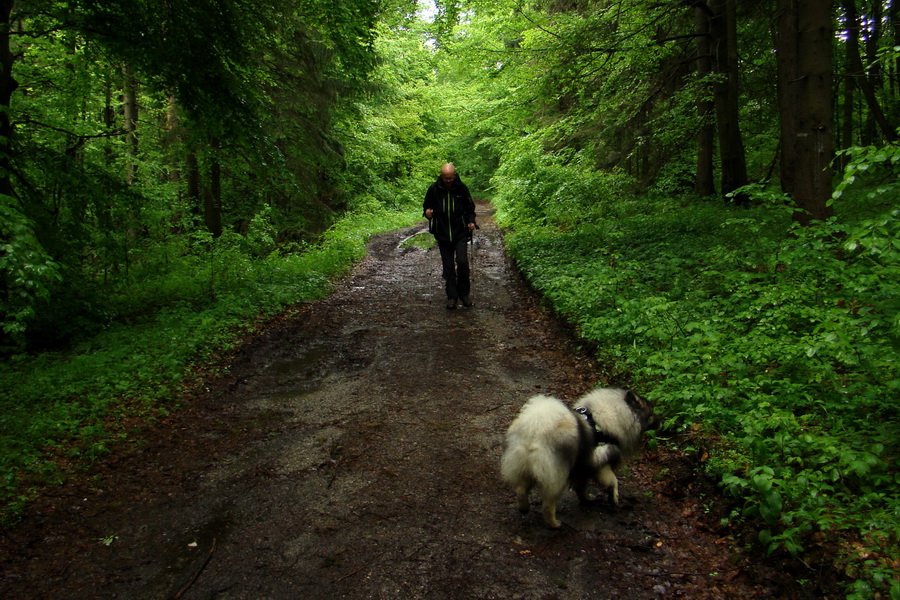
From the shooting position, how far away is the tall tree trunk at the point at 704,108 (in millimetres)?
11977

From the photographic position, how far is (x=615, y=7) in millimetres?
10492

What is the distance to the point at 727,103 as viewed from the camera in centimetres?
1161

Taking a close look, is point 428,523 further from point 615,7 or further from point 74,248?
point 615,7

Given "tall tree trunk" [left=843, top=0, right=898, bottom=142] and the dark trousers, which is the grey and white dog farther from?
"tall tree trunk" [left=843, top=0, right=898, bottom=142]

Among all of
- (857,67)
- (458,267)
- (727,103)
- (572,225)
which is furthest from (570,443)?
(857,67)

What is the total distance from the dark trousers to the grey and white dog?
17.8 ft

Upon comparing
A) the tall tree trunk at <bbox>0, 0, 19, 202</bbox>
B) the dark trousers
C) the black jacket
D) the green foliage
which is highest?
the tall tree trunk at <bbox>0, 0, 19, 202</bbox>

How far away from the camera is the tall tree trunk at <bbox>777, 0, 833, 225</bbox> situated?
255 inches

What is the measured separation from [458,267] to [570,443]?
6.04m

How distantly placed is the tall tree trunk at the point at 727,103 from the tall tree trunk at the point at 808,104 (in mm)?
4564

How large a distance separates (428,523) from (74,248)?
675 centimetres

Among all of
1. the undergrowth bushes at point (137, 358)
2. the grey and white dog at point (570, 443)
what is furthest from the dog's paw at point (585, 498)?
the undergrowth bushes at point (137, 358)

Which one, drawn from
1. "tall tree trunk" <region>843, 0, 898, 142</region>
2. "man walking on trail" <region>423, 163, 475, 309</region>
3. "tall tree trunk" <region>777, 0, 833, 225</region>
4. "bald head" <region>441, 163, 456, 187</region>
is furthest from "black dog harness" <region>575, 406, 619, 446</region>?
"tall tree trunk" <region>843, 0, 898, 142</region>

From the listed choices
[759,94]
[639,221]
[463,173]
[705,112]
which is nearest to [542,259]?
[639,221]
